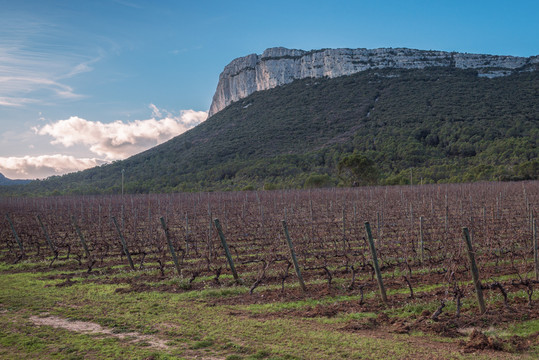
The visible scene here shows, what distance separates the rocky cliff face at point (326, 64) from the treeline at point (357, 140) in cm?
508

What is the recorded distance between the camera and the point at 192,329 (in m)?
5.44

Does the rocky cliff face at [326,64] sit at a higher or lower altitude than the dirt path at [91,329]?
higher

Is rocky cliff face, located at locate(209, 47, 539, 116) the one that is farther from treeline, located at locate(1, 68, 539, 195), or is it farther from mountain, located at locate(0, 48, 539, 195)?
treeline, located at locate(1, 68, 539, 195)

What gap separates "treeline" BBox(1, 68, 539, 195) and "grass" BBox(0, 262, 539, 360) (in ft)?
122

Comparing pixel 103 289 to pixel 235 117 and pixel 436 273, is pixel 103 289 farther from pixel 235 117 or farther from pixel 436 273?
pixel 235 117

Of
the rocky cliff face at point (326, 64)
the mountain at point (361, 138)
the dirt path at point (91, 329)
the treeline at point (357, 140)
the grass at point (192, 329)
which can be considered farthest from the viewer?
the rocky cliff face at point (326, 64)

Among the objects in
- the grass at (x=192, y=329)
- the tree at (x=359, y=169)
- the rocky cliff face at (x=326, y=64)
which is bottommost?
the grass at (x=192, y=329)

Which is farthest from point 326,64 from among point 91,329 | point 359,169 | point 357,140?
point 91,329

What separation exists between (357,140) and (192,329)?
180 ft

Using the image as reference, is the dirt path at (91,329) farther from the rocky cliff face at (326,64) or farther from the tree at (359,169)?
the rocky cliff face at (326,64)

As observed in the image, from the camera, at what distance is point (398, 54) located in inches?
3526

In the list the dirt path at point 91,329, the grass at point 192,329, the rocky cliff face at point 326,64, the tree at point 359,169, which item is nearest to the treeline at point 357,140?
the tree at point 359,169

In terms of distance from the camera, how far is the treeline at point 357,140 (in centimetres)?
4569

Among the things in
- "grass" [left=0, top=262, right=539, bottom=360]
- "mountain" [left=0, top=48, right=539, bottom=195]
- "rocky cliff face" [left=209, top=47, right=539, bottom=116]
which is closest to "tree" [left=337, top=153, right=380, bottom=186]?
"mountain" [left=0, top=48, right=539, bottom=195]
